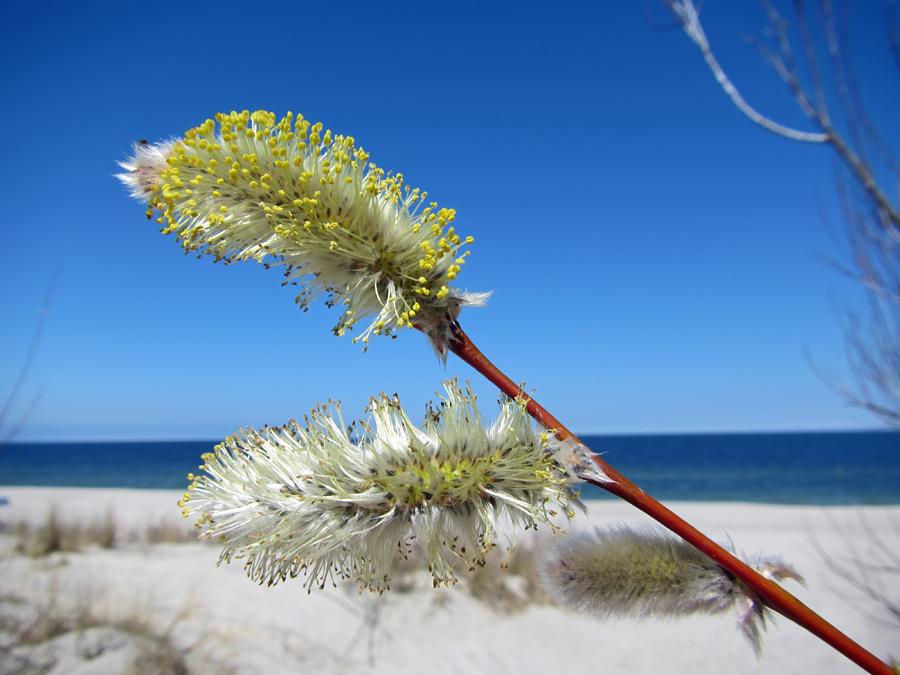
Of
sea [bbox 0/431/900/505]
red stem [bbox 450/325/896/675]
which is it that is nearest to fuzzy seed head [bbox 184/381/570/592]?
red stem [bbox 450/325/896/675]

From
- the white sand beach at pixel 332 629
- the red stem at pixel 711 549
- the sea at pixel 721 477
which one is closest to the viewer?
the red stem at pixel 711 549

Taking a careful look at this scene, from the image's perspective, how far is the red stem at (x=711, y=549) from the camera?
0.99 m

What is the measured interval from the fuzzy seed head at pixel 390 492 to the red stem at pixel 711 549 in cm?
4

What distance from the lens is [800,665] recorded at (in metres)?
6.06

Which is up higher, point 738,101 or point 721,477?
point 738,101

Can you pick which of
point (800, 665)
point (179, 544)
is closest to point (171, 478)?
point (179, 544)

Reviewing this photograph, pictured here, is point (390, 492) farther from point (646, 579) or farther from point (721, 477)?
point (721, 477)

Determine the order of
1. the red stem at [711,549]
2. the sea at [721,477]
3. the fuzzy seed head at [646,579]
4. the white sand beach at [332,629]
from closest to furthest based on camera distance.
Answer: the red stem at [711,549] → the fuzzy seed head at [646,579] → the white sand beach at [332,629] → the sea at [721,477]

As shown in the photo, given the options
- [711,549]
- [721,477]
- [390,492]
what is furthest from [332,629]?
[721,477]

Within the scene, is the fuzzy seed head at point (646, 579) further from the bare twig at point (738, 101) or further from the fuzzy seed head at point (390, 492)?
the bare twig at point (738, 101)

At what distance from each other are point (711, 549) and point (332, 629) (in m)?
5.98

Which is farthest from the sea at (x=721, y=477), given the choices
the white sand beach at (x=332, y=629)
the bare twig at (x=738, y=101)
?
the bare twig at (x=738, y=101)

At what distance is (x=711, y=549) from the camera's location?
1049mm

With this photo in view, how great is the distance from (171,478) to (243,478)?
1521 inches
